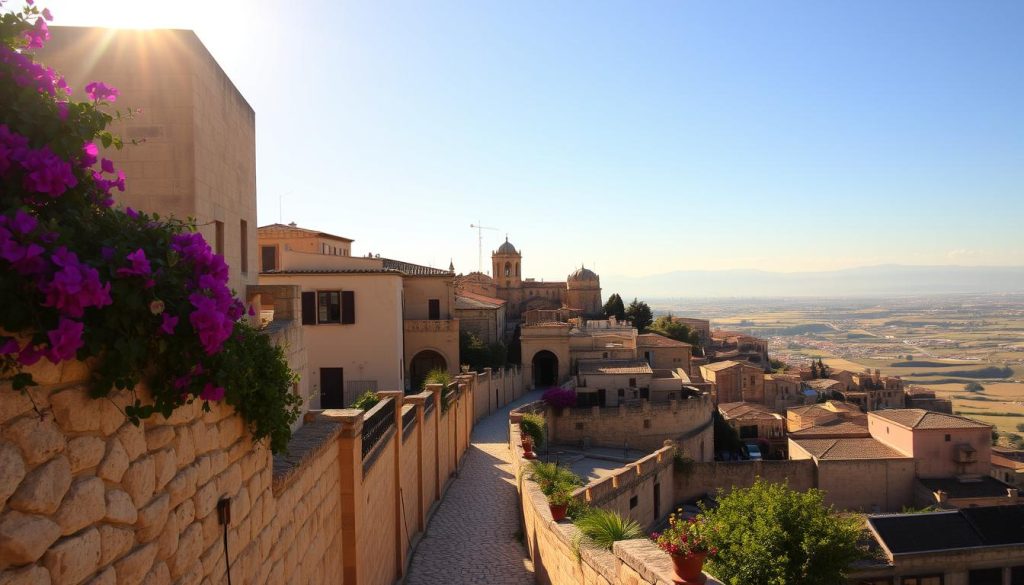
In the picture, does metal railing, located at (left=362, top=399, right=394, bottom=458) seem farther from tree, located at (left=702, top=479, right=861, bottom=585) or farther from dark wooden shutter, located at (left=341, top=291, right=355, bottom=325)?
dark wooden shutter, located at (left=341, top=291, right=355, bottom=325)

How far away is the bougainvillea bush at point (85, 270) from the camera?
8.11 ft

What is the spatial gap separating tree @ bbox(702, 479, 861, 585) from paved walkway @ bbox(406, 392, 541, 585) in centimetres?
631

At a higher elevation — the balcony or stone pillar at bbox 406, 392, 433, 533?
the balcony

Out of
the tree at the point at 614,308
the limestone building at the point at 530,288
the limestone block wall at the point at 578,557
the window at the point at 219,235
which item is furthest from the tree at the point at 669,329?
the window at the point at 219,235

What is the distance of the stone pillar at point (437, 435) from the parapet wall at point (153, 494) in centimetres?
922

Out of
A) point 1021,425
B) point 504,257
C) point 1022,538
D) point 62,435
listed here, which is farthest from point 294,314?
point 1021,425

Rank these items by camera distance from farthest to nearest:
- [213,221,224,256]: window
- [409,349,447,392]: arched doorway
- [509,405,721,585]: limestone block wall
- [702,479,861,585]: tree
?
[409,349,447,392]: arched doorway
[702,479,861,585]: tree
[213,221,224,256]: window
[509,405,721,585]: limestone block wall

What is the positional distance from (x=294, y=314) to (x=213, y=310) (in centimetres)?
643

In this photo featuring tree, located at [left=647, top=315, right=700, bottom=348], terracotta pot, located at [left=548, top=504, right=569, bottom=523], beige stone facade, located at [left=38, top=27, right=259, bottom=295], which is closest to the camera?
beige stone facade, located at [left=38, top=27, right=259, bottom=295]

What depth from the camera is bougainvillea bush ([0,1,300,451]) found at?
247 cm

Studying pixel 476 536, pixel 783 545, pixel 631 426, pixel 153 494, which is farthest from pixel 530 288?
pixel 153 494

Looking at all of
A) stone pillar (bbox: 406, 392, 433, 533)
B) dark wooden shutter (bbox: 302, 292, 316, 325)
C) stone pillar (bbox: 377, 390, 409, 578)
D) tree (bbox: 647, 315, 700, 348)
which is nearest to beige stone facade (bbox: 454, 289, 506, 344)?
dark wooden shutter (bbox: 302, 292, 316, 325)

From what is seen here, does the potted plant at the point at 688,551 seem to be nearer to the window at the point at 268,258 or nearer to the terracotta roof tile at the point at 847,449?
the window at the point at 268,258

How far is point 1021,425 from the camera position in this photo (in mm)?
99188
